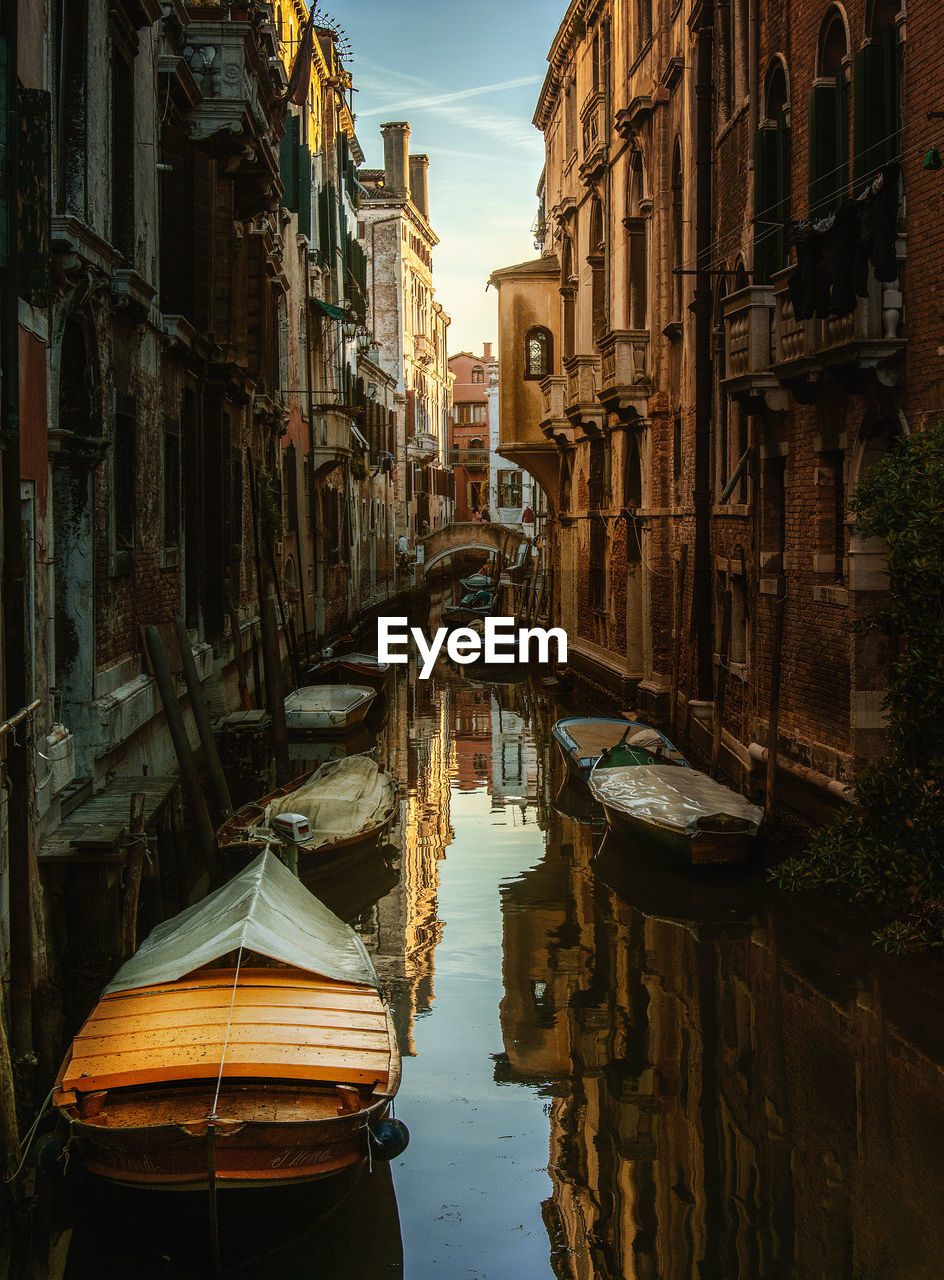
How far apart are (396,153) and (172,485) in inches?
1620

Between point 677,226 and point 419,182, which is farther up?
point 419,182

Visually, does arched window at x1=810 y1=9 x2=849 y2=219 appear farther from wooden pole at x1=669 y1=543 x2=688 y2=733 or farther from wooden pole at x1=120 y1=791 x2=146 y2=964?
wooden pole at x1=120 y1=791 x2=146 y2=964

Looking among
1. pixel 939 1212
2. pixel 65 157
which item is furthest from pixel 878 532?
pixel 65 157

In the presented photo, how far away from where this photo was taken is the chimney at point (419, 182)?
2139 inches

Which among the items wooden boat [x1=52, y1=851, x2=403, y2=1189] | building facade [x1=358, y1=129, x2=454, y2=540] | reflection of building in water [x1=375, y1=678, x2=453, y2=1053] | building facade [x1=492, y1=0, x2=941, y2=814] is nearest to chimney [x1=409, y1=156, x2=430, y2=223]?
building facade [x1=358, y1=129, x2=454, y2=540]

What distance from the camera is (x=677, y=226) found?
742 inches

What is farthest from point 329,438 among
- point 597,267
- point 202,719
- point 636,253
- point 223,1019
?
point 223,1019

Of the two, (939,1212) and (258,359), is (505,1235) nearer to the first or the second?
(939,1212)

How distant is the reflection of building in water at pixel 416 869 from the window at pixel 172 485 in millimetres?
4056

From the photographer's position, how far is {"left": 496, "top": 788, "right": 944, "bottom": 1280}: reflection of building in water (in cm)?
639

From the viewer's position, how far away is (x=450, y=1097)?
8188 mm

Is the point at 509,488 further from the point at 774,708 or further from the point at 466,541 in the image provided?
the point at 774,708

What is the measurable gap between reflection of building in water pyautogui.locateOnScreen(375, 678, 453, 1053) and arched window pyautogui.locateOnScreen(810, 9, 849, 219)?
6977mm

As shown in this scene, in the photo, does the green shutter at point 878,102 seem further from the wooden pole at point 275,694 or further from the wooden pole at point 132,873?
the wooden pole at point 275,694
